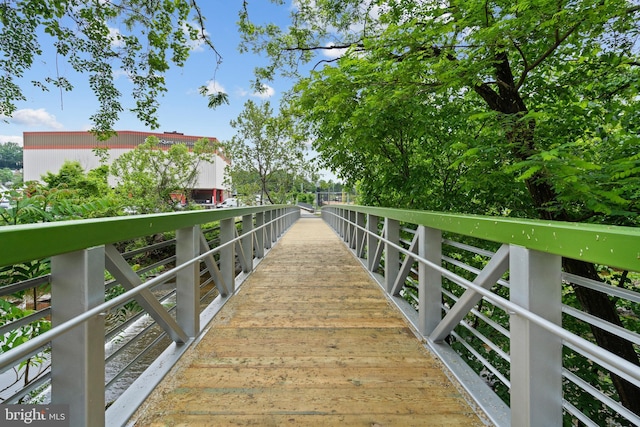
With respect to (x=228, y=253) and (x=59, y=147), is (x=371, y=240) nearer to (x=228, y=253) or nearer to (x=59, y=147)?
(x=228, y=253)

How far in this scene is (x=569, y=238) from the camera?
1182 millimetres

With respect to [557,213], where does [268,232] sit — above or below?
below

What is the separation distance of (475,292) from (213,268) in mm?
2287

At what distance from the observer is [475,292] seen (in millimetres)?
1879

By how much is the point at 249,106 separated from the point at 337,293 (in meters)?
17.1

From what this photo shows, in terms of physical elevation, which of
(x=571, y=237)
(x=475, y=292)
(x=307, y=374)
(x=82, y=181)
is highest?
(x=82, y=181)

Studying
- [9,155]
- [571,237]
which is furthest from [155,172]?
[9,155]

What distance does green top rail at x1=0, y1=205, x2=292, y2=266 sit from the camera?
102cm

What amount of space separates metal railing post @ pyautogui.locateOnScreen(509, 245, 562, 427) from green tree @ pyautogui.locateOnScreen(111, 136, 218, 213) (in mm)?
15902

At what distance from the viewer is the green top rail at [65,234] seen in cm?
102

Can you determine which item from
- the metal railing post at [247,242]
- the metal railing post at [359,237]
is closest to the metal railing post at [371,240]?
the metal railing post at [359,237]

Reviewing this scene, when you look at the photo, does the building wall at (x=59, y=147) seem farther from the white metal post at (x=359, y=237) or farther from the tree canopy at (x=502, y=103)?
the tree canopy at (x=502, y=103)

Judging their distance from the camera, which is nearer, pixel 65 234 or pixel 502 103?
pixel 65 234

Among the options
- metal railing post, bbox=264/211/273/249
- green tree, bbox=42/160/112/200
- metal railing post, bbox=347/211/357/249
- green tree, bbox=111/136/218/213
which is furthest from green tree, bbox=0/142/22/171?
metal railing post, bbox=347/211/357/249
